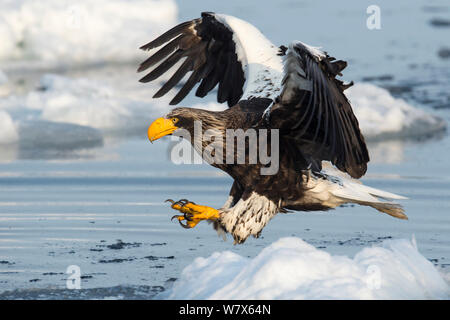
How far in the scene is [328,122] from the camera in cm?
511

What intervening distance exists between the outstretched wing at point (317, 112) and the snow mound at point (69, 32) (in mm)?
7667

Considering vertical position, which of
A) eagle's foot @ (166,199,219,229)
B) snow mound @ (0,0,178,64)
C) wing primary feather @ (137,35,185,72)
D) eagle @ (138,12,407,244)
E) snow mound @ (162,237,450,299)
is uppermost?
snow mound @ (0,0,178,64)

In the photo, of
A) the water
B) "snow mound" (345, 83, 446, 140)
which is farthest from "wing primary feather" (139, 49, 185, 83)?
"snow mound" (345, 83, 446, 140)

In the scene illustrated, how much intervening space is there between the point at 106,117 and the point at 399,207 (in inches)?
180

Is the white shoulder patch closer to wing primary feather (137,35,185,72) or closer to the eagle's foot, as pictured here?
wing primary feather (137,35,185,72)

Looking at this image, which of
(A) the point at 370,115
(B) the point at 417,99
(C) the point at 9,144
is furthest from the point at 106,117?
(B) the point at 417,99

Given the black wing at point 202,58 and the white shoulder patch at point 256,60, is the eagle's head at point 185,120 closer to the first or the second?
the white shoulder patch at point 256,60

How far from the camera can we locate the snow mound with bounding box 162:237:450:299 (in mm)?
4043

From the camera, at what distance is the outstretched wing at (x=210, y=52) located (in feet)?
20.7

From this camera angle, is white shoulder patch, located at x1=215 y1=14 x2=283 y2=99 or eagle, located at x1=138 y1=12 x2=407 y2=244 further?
white shoulder patch, located at x1=215 y1=14 x2=283 y2=99

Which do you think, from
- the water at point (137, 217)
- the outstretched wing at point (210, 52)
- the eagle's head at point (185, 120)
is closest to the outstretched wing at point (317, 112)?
the eagle's head at point (185, 120)

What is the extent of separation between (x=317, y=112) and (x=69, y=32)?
8.44 m

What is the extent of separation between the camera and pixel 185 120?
5477mm
